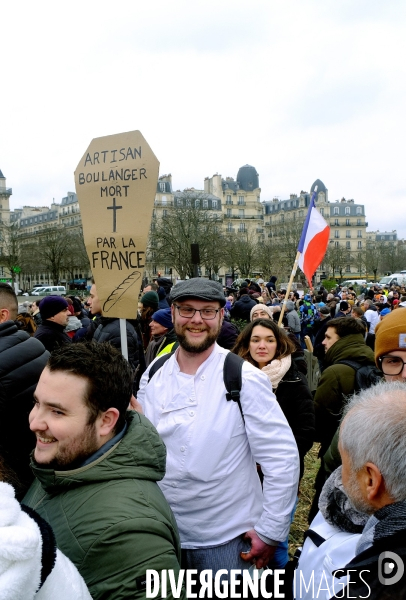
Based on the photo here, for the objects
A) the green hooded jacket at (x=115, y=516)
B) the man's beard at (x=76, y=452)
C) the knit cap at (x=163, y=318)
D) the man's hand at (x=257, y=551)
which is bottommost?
the man's hand at (x=257, y=551)

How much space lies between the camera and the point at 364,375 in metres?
3.37

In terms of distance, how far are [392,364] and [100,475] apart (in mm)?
1553

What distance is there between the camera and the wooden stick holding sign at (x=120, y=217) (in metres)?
2.97

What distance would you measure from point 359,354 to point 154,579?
8.73ft

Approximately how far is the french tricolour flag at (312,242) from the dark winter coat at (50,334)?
335 cm

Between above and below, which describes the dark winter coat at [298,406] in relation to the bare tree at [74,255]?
below

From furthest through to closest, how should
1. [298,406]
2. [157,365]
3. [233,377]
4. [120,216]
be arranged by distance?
[298,406] < [120,216] < [157,365] < [233,377]

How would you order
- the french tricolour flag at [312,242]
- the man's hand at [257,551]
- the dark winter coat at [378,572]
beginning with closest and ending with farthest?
the dark winter coat at [378,572]
the man's hand at [257,551]
the french tricolour flag at [312,242]

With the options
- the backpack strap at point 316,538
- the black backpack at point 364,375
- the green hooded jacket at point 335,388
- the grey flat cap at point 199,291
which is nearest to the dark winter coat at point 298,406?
the green hooded jacket at point 335,388

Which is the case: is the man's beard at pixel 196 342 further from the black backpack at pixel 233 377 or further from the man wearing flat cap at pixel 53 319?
the man wearing flat cap at pixel 53 319

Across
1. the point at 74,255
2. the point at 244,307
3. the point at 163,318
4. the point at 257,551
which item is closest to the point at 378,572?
the point at 257,551

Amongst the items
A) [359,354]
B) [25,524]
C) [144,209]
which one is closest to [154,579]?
[25,524]

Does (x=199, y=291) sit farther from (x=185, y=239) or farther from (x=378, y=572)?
(x=185, y=239)

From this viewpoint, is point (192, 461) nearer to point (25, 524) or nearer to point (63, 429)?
point (63, 429)
